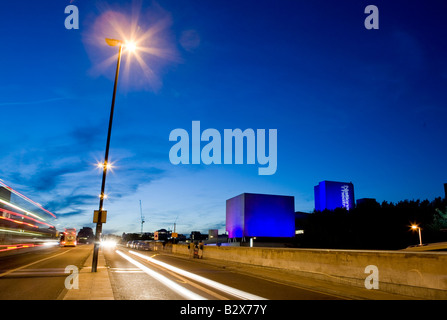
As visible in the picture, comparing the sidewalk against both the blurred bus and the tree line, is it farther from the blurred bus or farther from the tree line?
the tree line

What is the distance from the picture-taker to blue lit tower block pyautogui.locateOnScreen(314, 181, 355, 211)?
148875 mm

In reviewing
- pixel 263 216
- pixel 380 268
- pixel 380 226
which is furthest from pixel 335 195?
pixel 380 268

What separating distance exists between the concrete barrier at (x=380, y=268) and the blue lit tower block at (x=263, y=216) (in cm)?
10935

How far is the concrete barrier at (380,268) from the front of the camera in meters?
9.52

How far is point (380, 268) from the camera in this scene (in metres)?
11.4

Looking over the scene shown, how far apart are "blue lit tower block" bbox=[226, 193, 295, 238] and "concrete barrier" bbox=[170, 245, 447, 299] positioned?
109m

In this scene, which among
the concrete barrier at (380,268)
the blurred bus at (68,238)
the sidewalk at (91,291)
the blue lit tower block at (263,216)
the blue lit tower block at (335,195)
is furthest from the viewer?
the blue lit tower block at (335,195)

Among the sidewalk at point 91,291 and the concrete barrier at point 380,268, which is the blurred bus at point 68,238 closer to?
the concrete barrier at point 380,268

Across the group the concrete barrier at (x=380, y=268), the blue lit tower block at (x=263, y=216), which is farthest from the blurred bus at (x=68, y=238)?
the blue lit tower block at (x=263, y=216)

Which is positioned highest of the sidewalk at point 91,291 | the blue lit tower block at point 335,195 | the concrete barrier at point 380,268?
the blue lit tower block at point 335,195

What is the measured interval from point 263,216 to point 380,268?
118870 mm
